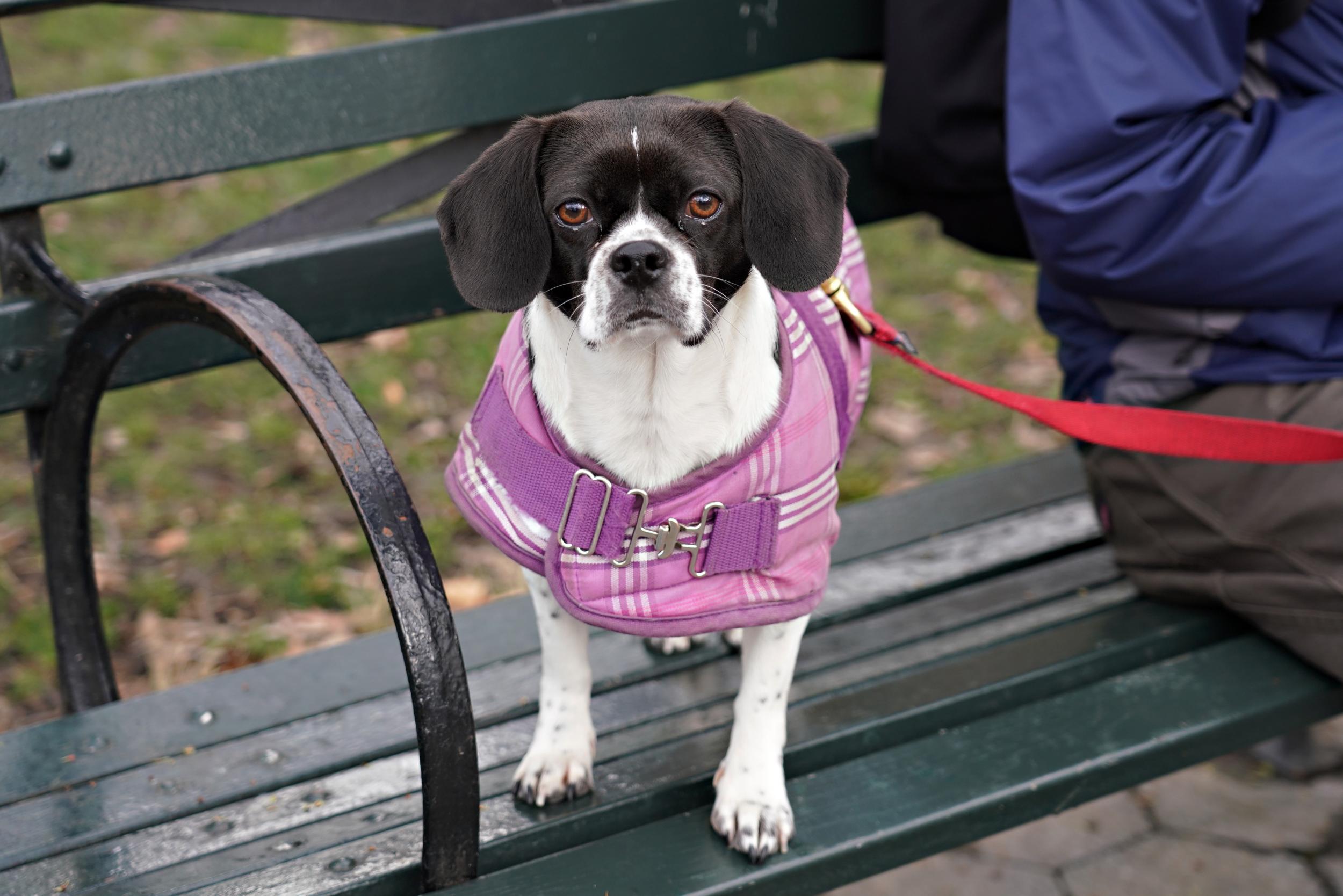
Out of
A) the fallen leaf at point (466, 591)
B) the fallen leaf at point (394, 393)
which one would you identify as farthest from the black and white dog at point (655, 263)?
the fallen leaf at point (394, 393)

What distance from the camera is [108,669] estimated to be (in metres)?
2.62

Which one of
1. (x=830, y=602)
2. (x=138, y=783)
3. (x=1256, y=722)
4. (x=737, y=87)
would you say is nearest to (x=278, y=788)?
(x=138, y=783)

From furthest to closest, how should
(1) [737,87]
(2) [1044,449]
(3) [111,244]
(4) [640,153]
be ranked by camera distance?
(1) [737,87] < (3) [111,244] < (2) [1044,449] < (4) [640,153]

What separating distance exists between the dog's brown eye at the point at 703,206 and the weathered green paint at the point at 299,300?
0.91 metres

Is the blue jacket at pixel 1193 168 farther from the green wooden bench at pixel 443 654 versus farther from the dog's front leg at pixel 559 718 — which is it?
the dog's front leg at pixel 559 718

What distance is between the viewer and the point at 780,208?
6.14 feet

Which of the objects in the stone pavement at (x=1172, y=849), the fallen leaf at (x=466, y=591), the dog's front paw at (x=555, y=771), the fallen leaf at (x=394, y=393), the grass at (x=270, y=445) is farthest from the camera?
the fallen leaf at (x=394, y=393)

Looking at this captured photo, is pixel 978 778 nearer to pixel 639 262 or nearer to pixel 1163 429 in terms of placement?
pixel 1163 429

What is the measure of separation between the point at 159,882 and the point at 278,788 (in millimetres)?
261

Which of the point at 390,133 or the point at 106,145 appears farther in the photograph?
the point at 390,133

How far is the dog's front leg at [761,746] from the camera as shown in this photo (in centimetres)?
203

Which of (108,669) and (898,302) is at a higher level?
(108,669)

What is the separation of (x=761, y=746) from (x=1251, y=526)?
3.38 feet

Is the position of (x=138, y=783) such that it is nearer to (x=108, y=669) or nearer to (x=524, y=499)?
(x=108, y=669)
